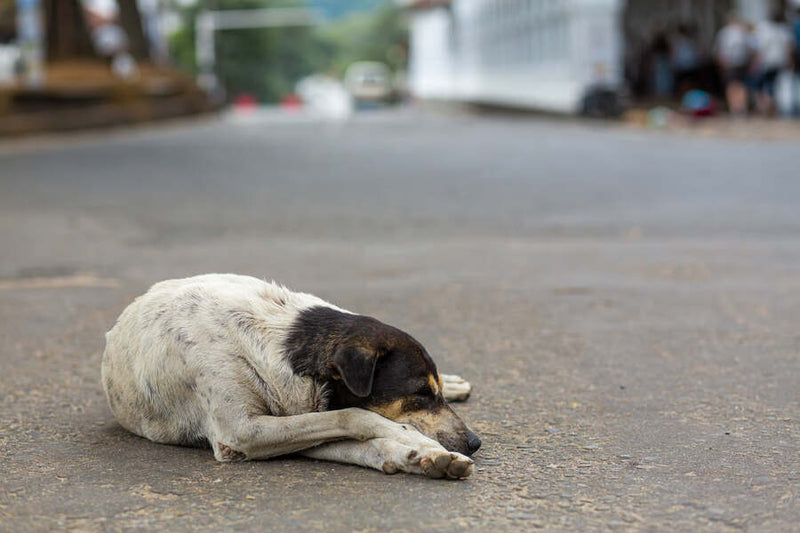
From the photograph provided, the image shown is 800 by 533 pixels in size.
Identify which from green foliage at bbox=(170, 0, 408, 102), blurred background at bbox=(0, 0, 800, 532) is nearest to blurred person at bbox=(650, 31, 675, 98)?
blurred background at bbox=(0, 0, 800, 532)

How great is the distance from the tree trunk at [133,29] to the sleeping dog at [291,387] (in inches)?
1540

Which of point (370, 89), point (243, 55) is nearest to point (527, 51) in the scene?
point (370, 89)

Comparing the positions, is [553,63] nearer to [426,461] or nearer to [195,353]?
[195,353]

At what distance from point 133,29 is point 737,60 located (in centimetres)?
2392

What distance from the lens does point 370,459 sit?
13.1 feet

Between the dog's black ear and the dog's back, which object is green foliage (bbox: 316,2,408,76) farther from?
the dog's black ear

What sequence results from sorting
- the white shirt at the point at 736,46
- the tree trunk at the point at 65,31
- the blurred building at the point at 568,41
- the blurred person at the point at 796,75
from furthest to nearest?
the blurred building at the point at 568,41 → the tree trunk at the point at 65,31 → the white shirt at the point at 736,46 → the blurred person at the point at 796,75

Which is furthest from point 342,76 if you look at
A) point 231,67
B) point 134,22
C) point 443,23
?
point 134,22

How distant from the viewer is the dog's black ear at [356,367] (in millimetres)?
3959

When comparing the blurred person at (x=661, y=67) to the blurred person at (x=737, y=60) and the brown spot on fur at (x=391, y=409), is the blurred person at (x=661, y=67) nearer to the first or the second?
the blurred person at (x=737, y=60)

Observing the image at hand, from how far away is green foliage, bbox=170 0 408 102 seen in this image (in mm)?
102500

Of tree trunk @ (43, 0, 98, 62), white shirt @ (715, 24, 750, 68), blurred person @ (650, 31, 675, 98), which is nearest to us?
white shirt @ (715, 24, 750, 68)

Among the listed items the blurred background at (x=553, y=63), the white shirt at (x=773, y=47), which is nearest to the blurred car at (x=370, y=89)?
the blurred background at (x=553, y=63)

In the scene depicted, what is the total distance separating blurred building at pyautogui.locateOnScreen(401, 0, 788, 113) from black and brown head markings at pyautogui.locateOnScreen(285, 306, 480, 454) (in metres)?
26.2
